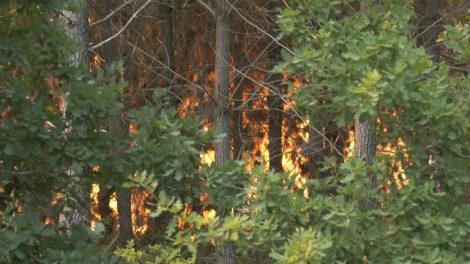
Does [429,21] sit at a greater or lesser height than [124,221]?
greater

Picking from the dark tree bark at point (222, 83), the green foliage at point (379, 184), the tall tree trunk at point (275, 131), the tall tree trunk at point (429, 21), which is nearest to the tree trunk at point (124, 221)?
the tall tree trunk at point (275, 131)

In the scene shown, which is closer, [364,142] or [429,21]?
[364,142]

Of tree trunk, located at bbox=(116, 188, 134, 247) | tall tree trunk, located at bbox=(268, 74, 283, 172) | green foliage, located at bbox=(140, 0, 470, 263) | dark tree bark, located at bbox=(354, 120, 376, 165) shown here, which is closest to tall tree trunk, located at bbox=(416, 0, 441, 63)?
tall tree trunk, located at bbox=(268, 74, 283, 172)

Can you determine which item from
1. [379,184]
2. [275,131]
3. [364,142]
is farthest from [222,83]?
[275,131]

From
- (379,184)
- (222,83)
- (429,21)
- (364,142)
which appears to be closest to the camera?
(379,184)

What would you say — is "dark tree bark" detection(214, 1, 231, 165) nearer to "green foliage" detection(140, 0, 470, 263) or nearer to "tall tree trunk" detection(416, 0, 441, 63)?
"tall tree trunk" detection(416, 0, 441, 63)

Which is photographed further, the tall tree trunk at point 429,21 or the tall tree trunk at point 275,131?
the tall tree trunk at point 275,131

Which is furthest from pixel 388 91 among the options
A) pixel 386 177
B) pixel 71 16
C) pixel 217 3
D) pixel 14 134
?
pixel 217 3

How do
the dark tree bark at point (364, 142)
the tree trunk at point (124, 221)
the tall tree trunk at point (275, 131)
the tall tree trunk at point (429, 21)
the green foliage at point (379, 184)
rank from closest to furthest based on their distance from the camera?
the green foliage at point (379, 184) < the dark tree bark at point (364, 142) < the tall tree trunk at point (429, 21) < the tall tree trunk at point (275, 131) < the tree trunk at point (124, 221)

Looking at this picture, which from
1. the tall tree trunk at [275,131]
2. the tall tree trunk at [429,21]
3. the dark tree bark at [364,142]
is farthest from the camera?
the tall tree trunk at [275,131]

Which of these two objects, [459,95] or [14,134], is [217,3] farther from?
[14,134]

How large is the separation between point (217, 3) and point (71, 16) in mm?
2346

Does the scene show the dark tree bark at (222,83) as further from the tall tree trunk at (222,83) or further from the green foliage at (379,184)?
the green foliage at (379,184)

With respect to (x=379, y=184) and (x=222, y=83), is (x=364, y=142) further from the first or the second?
(x=222, y=83)
